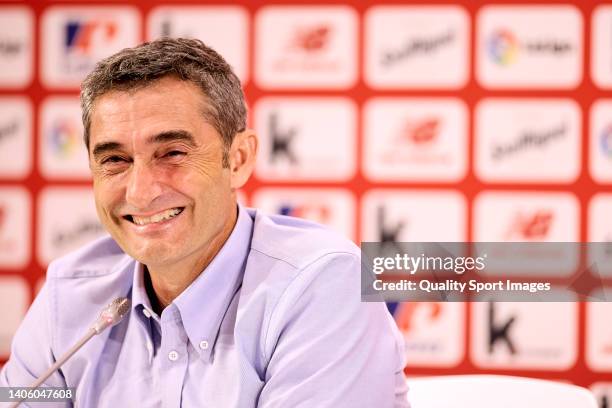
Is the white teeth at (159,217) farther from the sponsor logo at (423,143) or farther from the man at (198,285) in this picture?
the sponsor logo at (423,143)

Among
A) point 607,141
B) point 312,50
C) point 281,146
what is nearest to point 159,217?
point 281,146

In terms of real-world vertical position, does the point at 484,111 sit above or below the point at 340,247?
above

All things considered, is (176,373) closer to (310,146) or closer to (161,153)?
(161,153)

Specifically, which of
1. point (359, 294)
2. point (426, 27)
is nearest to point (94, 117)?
point (359, 294)

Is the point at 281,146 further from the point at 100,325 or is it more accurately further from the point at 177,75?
the point at 100,325

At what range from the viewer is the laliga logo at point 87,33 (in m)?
2.79

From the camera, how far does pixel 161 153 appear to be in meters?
1.30

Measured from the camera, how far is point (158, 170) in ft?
4.25

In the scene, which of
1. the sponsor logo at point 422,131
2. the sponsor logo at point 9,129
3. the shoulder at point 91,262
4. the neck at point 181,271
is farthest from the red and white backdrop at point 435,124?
the neck at point 181,271

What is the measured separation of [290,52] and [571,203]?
122 centimetres

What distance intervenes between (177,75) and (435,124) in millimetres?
1573

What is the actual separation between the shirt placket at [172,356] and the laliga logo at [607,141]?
1.92m

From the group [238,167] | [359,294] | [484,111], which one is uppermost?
[484,111]

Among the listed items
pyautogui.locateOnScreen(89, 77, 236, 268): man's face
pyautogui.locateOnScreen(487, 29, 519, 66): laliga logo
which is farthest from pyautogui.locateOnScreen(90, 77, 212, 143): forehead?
pyautogui.locateOnScreen(487, 29, 519, 66): laliga logo
